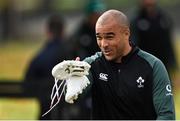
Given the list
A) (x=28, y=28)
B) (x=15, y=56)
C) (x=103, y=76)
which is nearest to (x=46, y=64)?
(x=103, y=76)

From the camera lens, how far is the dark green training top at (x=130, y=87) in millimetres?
6961

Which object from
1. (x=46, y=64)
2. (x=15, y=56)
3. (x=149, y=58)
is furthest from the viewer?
(x=15, y=56)

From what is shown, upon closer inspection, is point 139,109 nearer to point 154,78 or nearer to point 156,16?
point 154,78

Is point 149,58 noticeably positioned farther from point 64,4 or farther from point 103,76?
point 64,4

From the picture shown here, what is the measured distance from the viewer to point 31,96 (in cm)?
1335

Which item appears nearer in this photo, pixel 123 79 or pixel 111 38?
pixel 111 38

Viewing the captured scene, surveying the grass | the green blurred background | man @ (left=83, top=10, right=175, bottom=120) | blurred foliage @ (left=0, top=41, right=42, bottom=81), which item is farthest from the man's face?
blurred foliage @ (left=0, top=41, right=42, bottom=81)

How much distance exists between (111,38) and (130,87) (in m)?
0.46

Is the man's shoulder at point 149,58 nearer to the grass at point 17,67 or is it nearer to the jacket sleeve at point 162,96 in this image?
the jacket sleeve at point 162,96

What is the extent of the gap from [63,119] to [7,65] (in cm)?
686

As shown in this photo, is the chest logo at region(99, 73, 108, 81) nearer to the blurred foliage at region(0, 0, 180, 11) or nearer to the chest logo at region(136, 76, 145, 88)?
the chest logo at region(136, 76, 145, 88)

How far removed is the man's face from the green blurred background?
8.42 meters

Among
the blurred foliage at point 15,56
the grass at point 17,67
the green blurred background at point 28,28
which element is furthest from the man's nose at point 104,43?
the blurred foliage at point 15,56

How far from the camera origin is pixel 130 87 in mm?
7098
